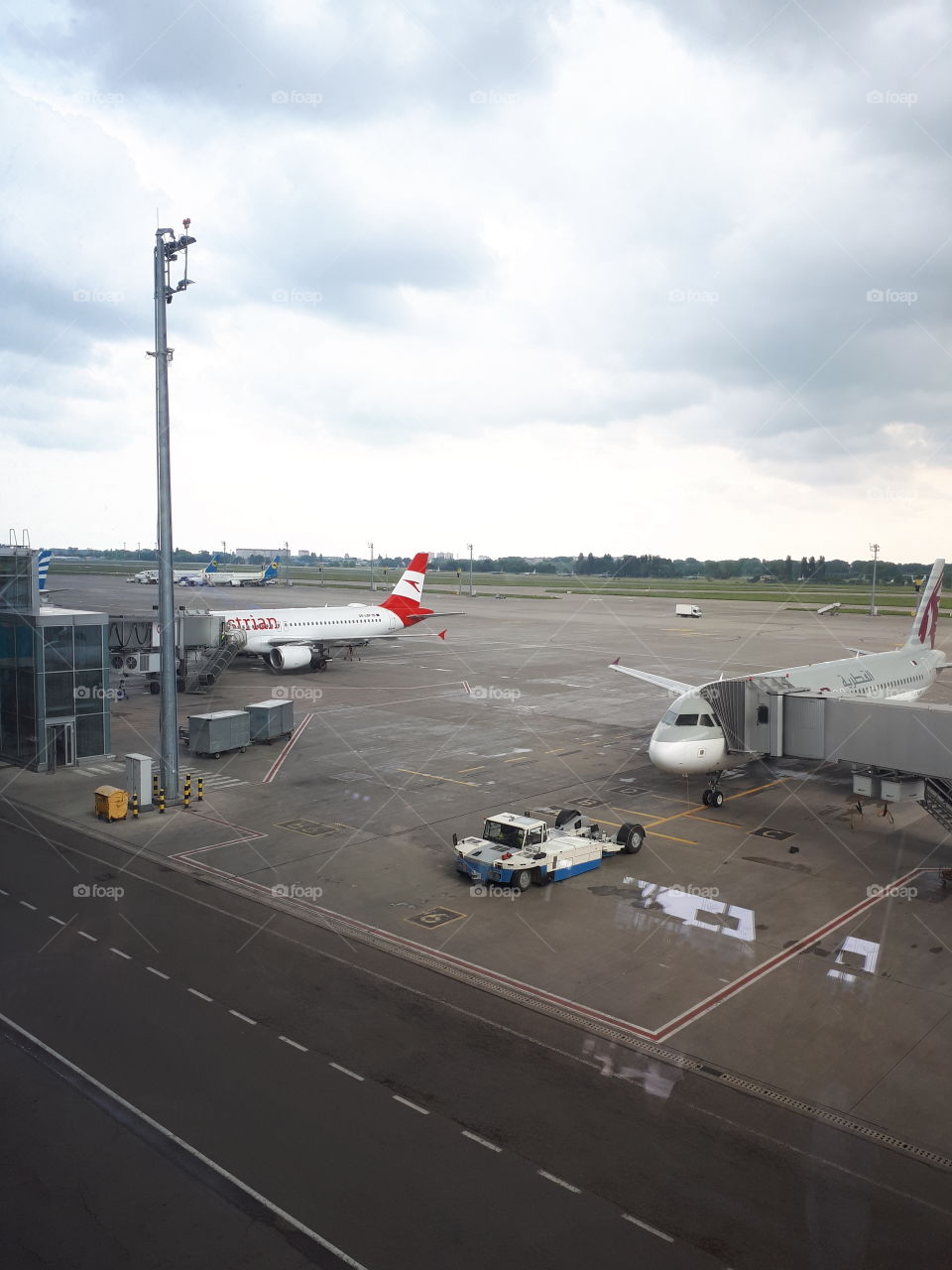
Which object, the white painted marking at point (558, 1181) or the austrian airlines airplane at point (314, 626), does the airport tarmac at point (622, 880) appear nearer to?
the white painted marking at point (558, 1181)

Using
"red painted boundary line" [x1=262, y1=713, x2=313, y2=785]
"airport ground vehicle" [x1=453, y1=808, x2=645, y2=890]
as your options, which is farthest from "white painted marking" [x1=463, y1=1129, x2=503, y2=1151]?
"red painted boundary line" [x1=262, y1=713, x2=313, y2=785]

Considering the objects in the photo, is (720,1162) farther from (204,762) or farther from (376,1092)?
(204,762)

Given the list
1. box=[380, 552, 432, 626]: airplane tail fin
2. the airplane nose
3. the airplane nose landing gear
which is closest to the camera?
the airplane nose

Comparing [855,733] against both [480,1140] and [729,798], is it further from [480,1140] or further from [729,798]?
[480,1140]

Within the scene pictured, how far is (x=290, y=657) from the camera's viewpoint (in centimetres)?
6725

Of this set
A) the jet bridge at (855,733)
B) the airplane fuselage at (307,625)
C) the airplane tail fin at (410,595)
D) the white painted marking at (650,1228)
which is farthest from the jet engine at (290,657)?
the white painted marking at (650,1228)

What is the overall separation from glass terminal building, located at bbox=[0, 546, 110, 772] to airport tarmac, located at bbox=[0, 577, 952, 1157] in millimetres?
1937

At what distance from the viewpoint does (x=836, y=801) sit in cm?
3559

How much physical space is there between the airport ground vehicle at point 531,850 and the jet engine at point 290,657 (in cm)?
4064

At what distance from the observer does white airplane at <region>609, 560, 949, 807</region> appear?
3347 centimetres

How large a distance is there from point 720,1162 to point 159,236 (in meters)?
31.9

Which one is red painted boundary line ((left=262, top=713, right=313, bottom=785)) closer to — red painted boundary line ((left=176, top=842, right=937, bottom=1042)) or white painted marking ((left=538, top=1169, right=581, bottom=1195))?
red painted boundary line ((left=176, top=842, right=937, bottom=1042))

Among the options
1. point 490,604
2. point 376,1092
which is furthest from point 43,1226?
point 490,604

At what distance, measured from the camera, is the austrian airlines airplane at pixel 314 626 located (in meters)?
68.2
